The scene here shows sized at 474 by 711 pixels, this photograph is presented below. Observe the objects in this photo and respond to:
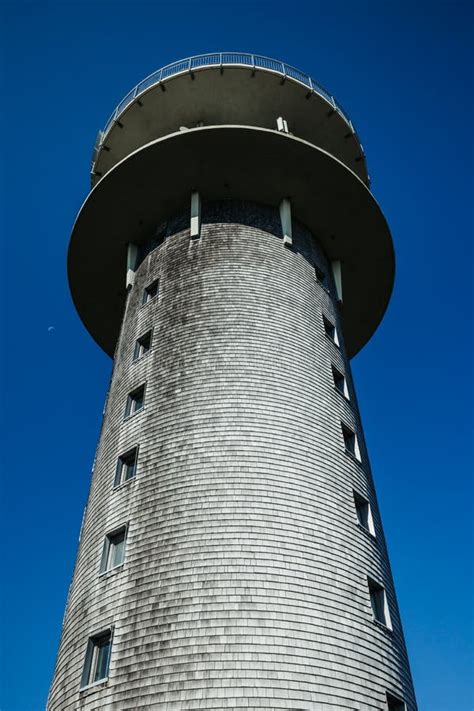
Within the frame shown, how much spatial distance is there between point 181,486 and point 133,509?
1.73 meters

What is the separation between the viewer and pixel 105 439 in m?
21.5

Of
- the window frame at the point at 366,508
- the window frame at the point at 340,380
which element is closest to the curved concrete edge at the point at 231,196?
the window frame at the point at 340,380

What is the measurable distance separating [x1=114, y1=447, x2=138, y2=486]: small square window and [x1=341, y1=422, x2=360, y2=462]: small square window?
24.0 feet

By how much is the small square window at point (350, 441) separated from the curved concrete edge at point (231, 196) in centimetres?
1023

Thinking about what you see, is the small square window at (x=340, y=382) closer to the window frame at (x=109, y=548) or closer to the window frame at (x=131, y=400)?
the window frame at (x=131, y=400)

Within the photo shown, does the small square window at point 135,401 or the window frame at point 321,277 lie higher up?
the window frame at point 321,277

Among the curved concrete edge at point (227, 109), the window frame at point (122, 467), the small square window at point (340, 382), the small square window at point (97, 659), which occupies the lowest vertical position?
the small square window at point (97, 659)

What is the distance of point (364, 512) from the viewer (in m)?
19.6

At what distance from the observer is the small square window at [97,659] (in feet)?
49.4

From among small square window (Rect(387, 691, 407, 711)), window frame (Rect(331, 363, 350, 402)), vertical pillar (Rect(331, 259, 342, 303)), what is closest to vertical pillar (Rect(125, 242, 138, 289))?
vertical pillar (Rect(331, 259, 342, 303))

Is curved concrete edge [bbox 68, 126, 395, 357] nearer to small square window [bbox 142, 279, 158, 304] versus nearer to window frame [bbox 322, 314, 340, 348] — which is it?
small square window [bbox 142, 279, 158, 304]

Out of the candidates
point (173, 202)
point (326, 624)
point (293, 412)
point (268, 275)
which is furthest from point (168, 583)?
point (173, 202)

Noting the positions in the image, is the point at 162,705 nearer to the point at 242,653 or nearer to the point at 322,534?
the point at 242,653

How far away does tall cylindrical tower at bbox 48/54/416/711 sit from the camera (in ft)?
46.8
